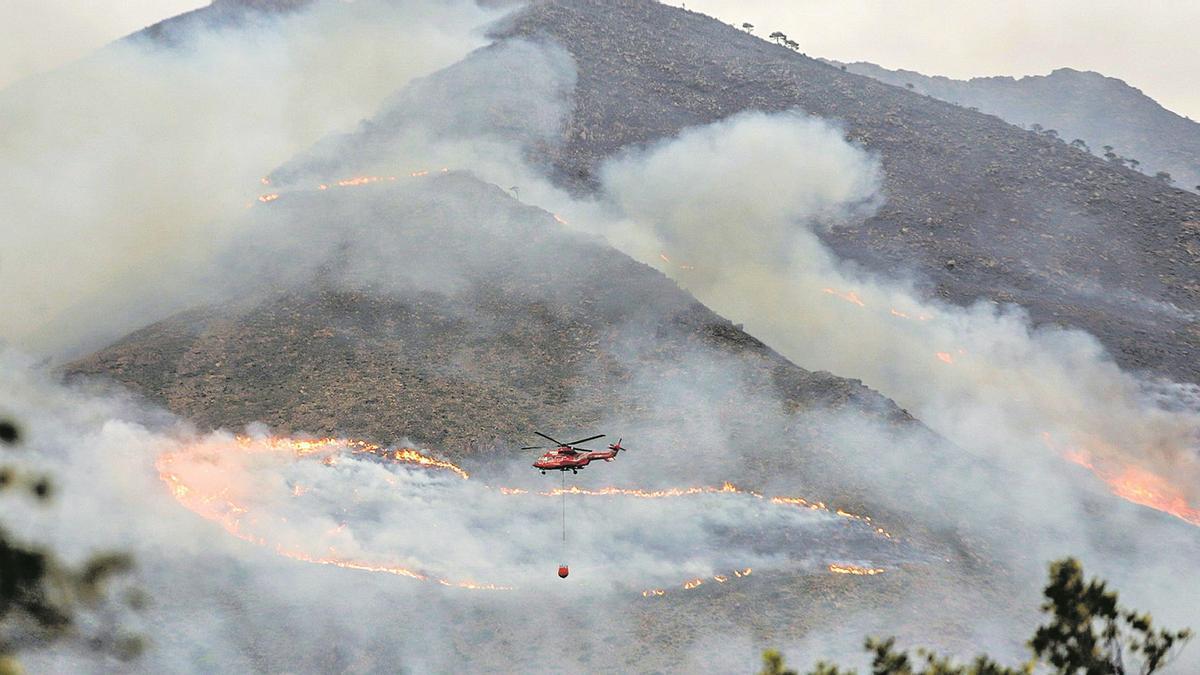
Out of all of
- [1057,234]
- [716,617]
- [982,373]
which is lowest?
[716,617]

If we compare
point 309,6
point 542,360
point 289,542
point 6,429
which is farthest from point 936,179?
point 6,429

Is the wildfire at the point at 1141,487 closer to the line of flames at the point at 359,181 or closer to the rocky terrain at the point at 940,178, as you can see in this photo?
the rocky terrain at the point at 940,178

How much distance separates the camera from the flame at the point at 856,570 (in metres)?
44.7

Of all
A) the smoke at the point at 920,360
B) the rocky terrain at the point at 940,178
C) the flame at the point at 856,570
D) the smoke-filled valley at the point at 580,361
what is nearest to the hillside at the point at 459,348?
the smoke-filled valley at the point at 580,361

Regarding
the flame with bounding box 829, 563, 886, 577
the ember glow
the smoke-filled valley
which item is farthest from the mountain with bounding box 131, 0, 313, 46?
→ the flame with bounding box 829, 563, 886, 577

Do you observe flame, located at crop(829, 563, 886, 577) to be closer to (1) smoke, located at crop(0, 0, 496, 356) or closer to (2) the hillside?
(2) the hillside

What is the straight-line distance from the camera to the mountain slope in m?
76.8

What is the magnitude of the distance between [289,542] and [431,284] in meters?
27.0

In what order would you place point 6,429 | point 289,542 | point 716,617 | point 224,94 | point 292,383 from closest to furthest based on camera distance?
point 6,429 < point 716,617 < point 289,542 < point 292,383 < point 224,94

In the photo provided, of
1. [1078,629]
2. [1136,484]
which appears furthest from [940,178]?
[1078,629]

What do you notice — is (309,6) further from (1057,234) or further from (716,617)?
(716,617)

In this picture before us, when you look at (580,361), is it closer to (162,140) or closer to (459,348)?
(459,348)

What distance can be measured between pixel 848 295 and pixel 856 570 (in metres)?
38.1

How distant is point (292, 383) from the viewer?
58000mm
